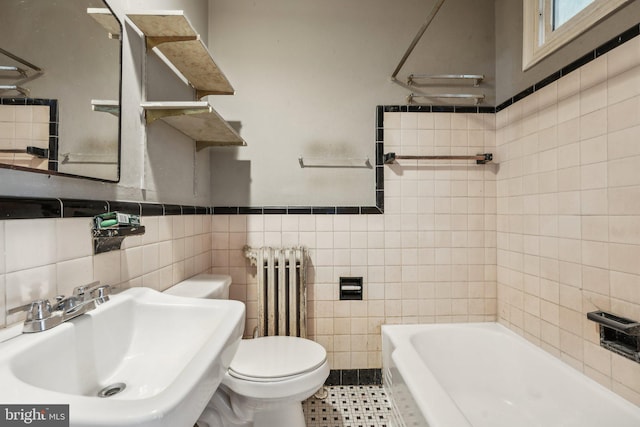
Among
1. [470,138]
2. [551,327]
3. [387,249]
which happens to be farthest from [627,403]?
[470,138]

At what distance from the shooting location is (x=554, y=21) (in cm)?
166

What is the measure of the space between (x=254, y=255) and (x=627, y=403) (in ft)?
6.11

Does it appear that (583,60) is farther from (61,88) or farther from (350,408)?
(350,408)

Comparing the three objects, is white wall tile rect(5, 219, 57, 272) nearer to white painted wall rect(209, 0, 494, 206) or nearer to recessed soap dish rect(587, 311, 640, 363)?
white painted wall rect(209, 0, 494, 206)

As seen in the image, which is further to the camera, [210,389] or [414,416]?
[414,416]

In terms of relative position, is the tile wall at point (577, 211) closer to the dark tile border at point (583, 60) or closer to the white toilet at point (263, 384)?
the dark tile border at point (583, 60)

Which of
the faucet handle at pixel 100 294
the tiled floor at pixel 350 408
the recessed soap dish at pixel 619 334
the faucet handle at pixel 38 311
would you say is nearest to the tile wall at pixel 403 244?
the tiled floor at pixel 350 408

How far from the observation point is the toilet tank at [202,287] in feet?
4.61

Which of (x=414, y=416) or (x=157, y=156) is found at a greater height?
(x=157, y=156)

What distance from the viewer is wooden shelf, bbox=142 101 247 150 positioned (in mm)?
1272

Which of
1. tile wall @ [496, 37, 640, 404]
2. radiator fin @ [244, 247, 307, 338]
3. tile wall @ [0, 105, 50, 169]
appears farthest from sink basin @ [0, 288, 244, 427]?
tile wall @ [496, 37, 640, 404]

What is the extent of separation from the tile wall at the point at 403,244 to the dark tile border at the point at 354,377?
0.18ft

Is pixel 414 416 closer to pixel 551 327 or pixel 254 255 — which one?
pixel 551 327

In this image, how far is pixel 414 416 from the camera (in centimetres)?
121
